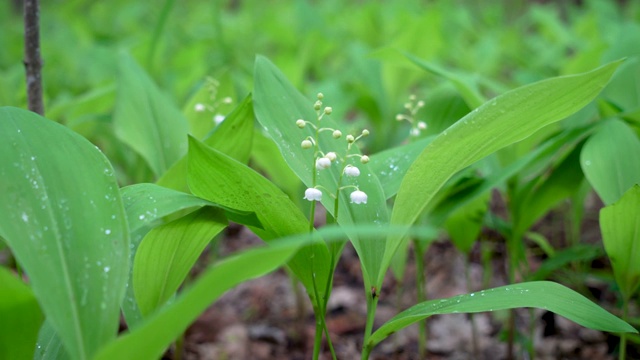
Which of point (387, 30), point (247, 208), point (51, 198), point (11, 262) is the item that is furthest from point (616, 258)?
point (387, 30)

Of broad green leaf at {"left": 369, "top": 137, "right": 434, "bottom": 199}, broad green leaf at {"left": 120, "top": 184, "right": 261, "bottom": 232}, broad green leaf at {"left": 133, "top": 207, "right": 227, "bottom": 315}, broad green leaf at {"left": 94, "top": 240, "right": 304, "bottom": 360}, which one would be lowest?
broad green leaf at {"left": 94, "top": 240, "right": 304, "bottom": 360}

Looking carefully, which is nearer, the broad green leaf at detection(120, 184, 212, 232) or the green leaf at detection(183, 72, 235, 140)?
the broad green leaf at detection(120, 184, 212, 232)

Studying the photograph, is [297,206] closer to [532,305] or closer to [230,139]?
[230,139]

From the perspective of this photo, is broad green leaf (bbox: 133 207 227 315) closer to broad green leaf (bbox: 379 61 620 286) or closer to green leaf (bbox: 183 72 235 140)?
broad green leaf (bbox: 379 61 620 286)

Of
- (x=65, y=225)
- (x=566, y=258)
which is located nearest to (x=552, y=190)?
(x=566, y=258)

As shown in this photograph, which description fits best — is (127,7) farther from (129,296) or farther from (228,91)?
(129,296)

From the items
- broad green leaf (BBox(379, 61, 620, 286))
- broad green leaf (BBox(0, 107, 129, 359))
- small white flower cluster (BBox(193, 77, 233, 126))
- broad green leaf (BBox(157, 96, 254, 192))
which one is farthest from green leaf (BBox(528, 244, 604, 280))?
broad green leaf (BBox(0, 107, 129, 359))
